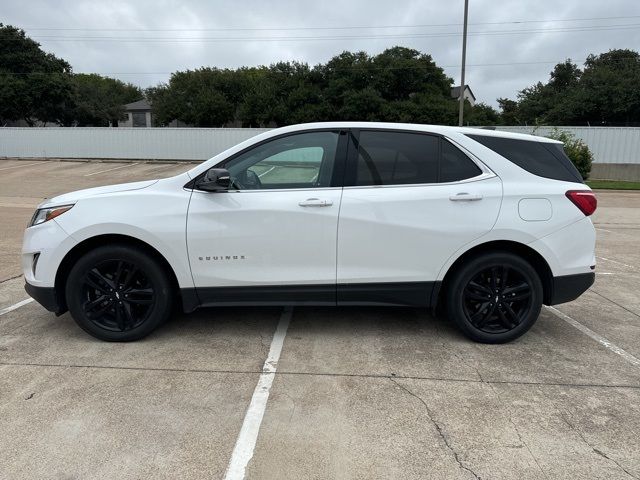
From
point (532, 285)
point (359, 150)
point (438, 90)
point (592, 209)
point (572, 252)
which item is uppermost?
point (438, 90)

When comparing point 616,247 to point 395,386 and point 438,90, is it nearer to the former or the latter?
point 395,386

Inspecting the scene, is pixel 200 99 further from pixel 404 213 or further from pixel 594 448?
pixel 594 448

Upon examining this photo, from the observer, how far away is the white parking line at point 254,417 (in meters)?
2.51

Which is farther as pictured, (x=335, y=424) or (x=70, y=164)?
(x=70, y=164)

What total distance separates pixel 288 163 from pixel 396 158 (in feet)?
2.84

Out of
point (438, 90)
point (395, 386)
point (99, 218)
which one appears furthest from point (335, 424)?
point (438, 90)

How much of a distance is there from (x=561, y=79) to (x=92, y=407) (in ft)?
207

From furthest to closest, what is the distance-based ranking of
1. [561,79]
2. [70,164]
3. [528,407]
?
[561,79]
[70,164]
[528,407]

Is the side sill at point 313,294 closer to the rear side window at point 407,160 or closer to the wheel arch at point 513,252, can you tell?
the wheel arch at point 513,252

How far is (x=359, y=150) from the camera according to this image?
393cm

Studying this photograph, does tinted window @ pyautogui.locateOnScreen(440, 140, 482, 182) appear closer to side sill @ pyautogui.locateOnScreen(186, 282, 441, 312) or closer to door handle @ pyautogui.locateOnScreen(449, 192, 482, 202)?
door handle @ pyautogui.locateOnScreen(449, 192, 482, 202)

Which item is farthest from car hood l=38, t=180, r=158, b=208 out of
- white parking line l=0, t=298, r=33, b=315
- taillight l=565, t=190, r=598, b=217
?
taillight l=565, t=190, r=598, b=217

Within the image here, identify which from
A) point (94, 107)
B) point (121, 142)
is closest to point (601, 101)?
point (121, 142)

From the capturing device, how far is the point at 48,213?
3908 millimetres
